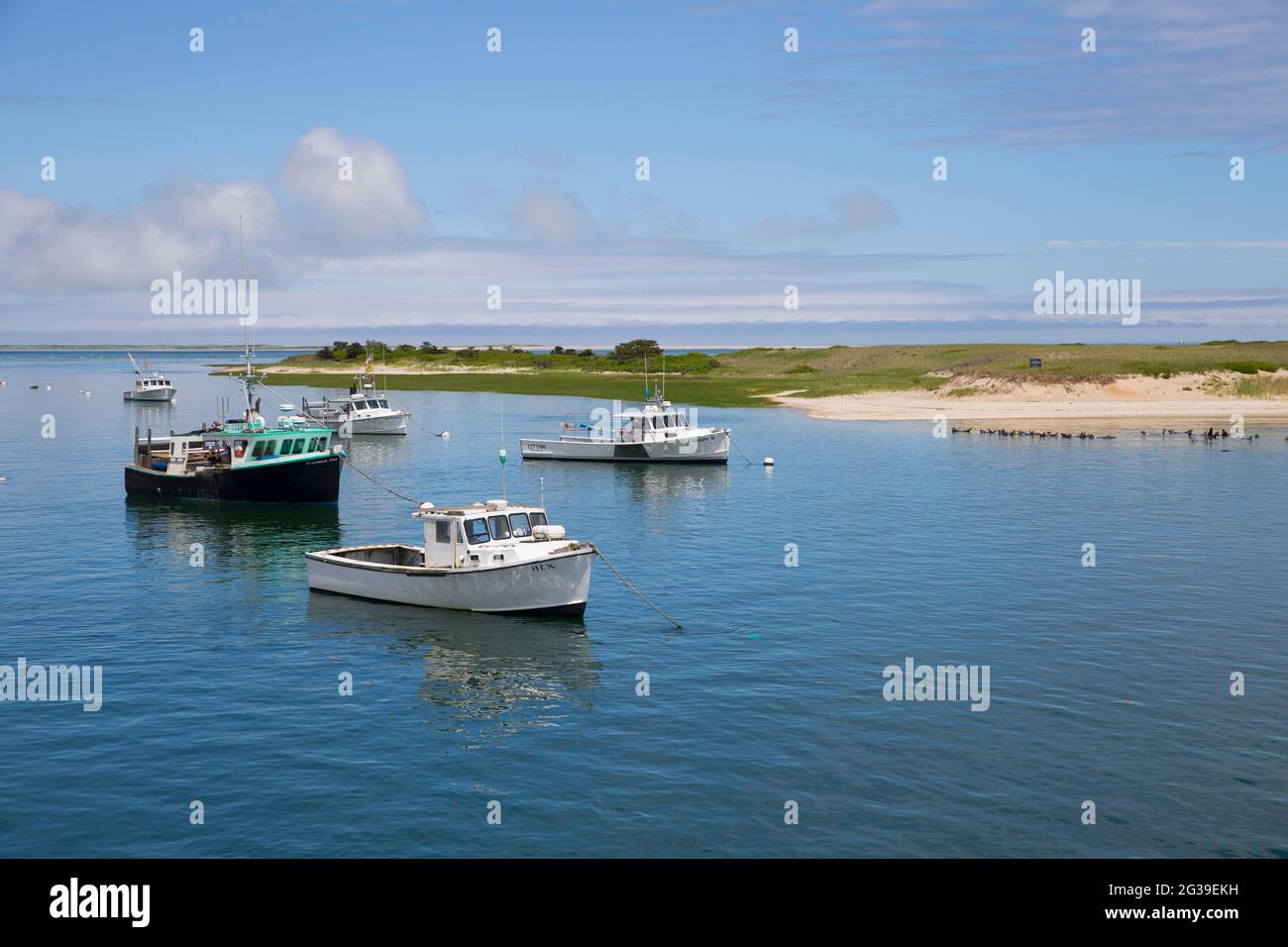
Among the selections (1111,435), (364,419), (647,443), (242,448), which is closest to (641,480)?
(647,443)

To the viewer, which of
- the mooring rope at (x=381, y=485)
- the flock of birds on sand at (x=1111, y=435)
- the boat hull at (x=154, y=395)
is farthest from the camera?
the boat hull at (x=154, y=395)

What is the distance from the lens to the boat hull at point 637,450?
3194 inches

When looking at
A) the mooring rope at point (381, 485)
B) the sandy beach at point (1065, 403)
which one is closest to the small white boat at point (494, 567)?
the mooring rope at point (381, 485)

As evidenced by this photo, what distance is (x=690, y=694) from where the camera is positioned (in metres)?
28.5

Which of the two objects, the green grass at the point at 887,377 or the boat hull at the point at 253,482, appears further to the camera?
the green grass at the point at 887,377

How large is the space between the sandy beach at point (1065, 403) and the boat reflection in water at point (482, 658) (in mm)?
89694

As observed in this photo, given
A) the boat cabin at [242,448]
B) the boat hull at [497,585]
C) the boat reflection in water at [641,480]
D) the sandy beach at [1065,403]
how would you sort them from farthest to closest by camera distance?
1. the sandy beach at [1065,403]
2. the boat reflection in water at [641,480]
3. the boat cabin at [242,448]
4. the boat hull at [497,585]

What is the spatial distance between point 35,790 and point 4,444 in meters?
88.9

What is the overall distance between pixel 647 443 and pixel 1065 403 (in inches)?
2596

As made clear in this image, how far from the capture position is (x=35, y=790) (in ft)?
74.7

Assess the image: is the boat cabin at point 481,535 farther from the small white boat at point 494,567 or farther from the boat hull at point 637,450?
the boat hull at point 637,450
